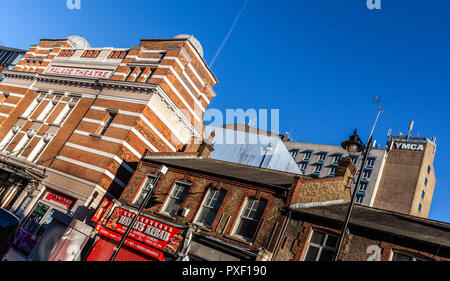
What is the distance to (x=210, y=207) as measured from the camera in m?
17.0

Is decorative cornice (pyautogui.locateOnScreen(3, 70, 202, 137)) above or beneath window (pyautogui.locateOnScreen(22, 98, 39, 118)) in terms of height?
above

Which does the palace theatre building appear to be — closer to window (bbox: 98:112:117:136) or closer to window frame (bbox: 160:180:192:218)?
window (bbox: 98:112:117:136)

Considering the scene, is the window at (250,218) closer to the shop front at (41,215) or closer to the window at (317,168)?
the shop front at (41,215)

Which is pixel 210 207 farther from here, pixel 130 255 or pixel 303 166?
pixel 303 166

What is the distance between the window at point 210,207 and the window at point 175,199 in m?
1.77

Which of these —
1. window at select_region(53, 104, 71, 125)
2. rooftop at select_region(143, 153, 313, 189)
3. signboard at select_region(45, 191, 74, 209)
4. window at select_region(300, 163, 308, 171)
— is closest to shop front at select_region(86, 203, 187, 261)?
rooftop at select_region(143, 153, 313, 189)

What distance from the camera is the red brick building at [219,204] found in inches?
581

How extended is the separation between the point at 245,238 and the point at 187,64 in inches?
757

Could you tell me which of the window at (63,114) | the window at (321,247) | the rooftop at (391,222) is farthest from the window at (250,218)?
the window at (63,114)

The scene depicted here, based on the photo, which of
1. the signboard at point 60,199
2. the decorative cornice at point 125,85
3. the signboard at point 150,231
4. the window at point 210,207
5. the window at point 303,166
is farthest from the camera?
the window at point 303,166

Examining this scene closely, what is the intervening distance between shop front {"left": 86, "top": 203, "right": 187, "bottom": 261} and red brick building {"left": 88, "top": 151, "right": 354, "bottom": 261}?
0.06 meters

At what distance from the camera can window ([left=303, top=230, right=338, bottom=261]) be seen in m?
13.4
